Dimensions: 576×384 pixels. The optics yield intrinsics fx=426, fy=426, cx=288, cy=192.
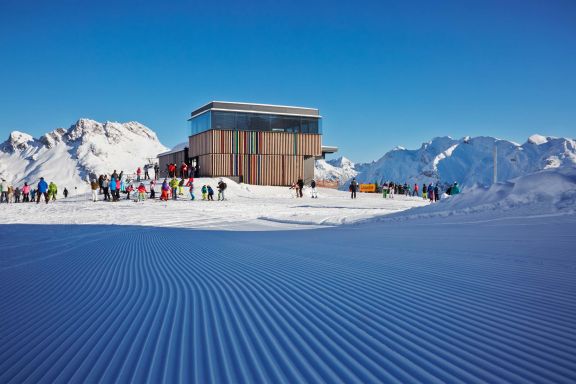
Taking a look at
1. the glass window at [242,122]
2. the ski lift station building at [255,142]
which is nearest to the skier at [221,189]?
the ski lift station building at [255,142]

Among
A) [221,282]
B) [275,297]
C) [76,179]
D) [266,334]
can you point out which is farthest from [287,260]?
[76,179]

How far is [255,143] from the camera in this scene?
153 ft

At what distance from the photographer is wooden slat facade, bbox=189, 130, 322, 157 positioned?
45219mm

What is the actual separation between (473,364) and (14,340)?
8.91 ft

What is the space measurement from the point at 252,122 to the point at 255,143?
2285mm

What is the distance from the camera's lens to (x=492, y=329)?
2.64m

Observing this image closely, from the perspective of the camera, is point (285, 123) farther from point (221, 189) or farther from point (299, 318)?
point (299, 318)

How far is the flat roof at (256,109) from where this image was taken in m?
44.6

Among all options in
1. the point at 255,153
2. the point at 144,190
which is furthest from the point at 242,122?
the point at 144,190

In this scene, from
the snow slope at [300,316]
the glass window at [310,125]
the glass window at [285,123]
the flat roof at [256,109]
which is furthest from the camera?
the glass window at [310,125]

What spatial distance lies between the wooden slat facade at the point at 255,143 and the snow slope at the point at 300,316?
39203 millimetres

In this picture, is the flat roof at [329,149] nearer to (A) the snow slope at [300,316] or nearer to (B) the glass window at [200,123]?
(B) the glass window at [200,123]

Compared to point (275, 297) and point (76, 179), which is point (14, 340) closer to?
point (275, 297)

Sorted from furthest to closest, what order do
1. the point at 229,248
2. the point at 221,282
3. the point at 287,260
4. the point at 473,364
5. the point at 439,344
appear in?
the point at 229,248 → the point at 287,260 → the point at 221,282 → the point at 439,344 → the point at 473,364
